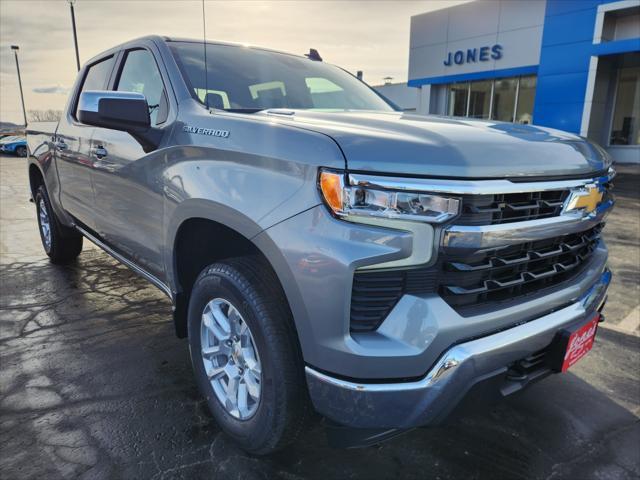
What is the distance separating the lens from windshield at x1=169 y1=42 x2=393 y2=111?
8.53 ft

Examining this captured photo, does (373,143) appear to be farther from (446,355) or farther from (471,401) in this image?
(471,401)

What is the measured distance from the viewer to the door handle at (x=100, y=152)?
3.04 m

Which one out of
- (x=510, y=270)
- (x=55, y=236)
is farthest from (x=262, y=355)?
(x=55, y=236)

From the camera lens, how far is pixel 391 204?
1.54m

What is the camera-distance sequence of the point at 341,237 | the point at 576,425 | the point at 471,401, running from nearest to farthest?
the point at 341,237 < the point at 471,401 < the point at 576,425

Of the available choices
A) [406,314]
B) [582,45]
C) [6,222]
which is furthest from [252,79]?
[582,45]

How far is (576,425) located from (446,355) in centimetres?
146

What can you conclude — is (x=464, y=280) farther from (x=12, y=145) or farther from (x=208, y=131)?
(x=12, y=145)

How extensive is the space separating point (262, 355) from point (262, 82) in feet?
5.72

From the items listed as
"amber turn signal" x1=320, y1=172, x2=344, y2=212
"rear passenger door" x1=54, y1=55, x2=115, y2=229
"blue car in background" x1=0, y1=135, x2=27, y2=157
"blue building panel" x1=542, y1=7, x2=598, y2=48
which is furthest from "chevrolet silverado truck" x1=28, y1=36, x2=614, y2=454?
"blue car in background" x1=0, y1=135, x2=27, y2=157

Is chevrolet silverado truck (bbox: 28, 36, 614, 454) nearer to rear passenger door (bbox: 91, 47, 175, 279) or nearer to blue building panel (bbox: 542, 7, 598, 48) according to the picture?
rear passenger door (bbox: 91, 47, 175, 279)

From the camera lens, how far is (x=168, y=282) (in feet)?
8.42

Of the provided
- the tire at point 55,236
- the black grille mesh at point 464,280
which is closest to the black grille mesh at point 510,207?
the black grille mesh at point 464,280

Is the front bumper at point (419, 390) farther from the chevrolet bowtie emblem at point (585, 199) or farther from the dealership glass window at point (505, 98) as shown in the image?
the dealership glass window at point (505, 98)
